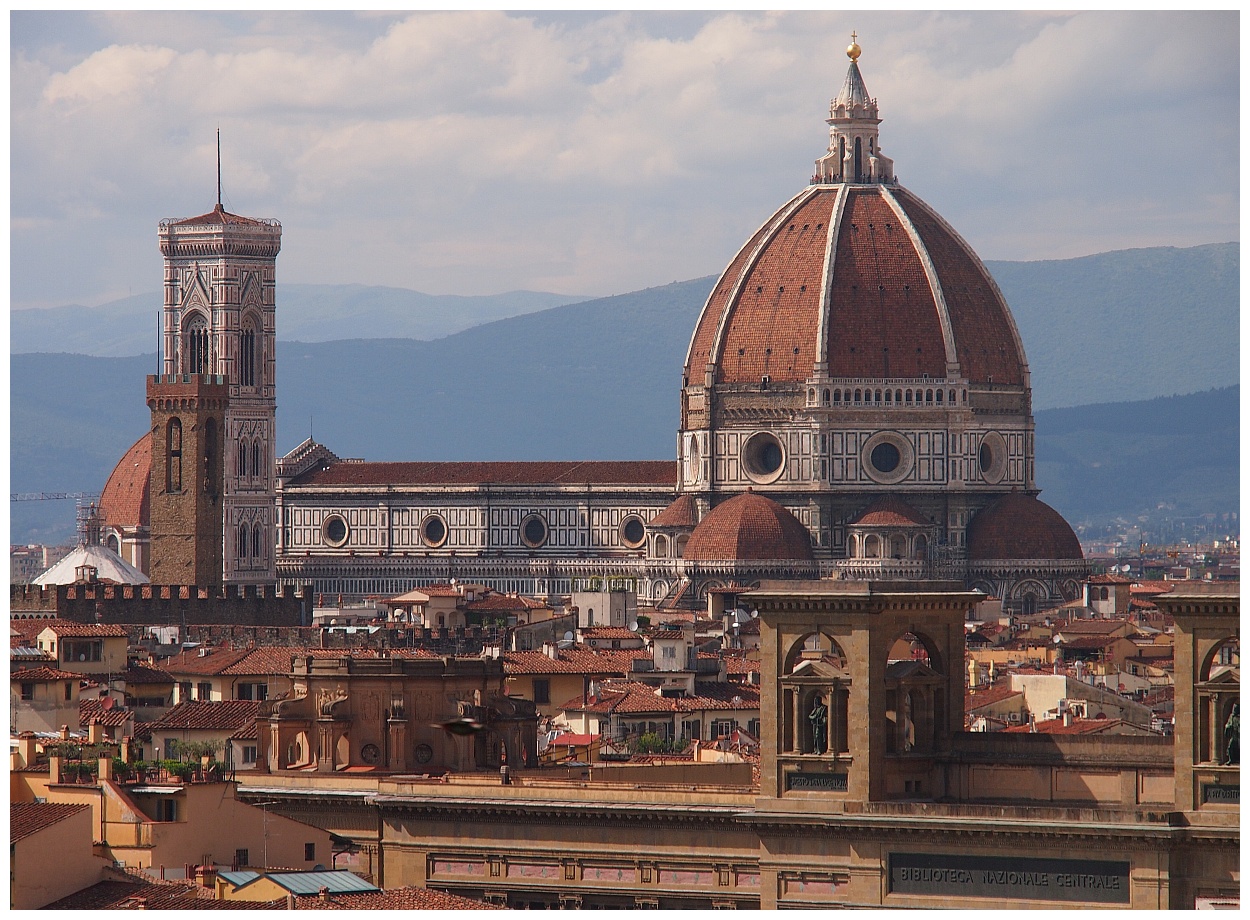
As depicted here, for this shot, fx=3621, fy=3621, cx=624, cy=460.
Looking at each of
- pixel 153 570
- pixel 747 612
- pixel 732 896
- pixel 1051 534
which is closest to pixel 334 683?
pixel 732 896

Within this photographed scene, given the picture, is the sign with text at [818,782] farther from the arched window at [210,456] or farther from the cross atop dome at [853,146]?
the cross atop dome at [853,146]

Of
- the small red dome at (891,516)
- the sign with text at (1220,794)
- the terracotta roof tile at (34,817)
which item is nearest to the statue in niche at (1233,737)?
the sign with text at (1220,794)

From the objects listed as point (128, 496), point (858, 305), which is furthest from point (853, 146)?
point (128, 496)

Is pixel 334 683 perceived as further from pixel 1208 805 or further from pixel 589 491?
pixel 589 491

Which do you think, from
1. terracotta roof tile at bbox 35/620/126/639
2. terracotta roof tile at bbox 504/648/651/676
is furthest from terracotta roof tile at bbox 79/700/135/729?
terracotta roof tile at bbox 35/620/126/639

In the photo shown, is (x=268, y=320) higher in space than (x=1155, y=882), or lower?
higher

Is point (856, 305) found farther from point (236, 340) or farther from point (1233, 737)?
point (1233, 737)

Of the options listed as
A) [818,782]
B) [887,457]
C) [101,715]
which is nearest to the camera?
[818,782]
